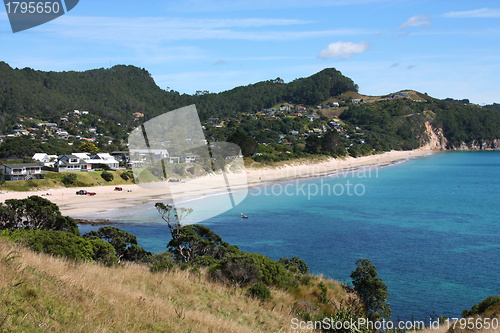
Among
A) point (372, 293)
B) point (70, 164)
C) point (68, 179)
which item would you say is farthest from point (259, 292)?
point (70, 164)

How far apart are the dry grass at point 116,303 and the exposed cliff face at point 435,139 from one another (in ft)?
585

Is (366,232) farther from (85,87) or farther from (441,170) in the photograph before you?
(85,87)

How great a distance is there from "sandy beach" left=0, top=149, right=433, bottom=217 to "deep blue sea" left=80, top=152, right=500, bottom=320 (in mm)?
4426

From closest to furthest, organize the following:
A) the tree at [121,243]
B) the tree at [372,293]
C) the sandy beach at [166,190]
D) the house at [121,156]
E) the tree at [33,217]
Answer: the tree at [372,293]
the tree at [121,243]
the tree at [33,217]
the sandy beach at [166,190]
the house at [121,156]

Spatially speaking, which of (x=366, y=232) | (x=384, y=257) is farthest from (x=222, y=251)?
(x=366, y=232)

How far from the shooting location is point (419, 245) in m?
33.2

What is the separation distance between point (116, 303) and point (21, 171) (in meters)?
52.4

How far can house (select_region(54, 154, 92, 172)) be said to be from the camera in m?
59.9

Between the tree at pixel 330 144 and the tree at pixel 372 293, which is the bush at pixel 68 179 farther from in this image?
the tree at pixel 330 144

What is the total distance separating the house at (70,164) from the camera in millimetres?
59875

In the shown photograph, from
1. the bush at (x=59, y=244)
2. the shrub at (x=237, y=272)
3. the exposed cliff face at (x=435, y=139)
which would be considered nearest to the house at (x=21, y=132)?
the bush at (x=59, y=244)

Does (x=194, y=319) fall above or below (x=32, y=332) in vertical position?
below

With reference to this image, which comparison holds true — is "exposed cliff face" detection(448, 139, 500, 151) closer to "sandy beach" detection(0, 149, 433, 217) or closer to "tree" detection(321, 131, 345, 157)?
"tree" detection(321, 131, 345, 157)

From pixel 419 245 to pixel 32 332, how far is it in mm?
32535
